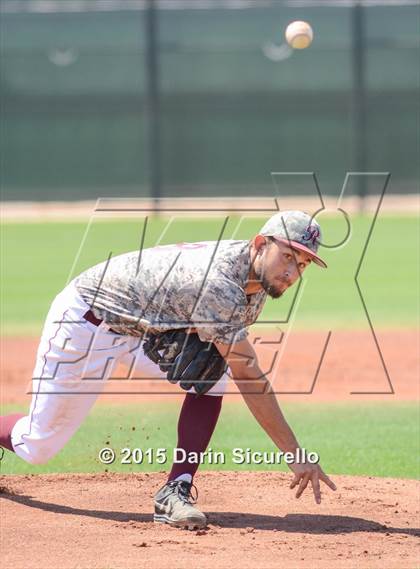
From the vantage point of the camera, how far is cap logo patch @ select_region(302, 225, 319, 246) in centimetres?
404

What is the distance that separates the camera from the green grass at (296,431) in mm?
5848

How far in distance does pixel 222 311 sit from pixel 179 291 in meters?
0.25

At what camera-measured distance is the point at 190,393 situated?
4527 millimetres

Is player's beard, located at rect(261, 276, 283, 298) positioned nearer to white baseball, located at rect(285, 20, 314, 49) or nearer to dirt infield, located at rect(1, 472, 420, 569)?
dirt infield, located at rect(1, 472, 420, 569)

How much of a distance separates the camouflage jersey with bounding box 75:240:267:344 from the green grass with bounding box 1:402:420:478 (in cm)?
159

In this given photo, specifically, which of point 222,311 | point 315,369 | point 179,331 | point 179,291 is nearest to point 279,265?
point 222,311

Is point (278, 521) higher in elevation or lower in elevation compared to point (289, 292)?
lower

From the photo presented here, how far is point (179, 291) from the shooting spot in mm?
4211

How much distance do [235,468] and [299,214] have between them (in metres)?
2.17

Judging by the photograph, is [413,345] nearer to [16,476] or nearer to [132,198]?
[16,476]

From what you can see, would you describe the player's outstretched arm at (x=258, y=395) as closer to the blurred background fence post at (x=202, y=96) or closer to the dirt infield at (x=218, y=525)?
the dirt infield at (x=218, y=525)

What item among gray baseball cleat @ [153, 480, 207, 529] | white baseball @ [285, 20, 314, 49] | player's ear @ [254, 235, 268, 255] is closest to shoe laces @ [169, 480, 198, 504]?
gray baseball cleat @ [153, 480, 207, 529]

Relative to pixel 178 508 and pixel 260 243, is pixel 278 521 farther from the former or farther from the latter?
pixel 260 243

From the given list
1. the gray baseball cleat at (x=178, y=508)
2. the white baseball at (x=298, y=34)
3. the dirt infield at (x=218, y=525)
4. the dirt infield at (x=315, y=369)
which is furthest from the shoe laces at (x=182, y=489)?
the white baseball at (x=298, y=34)
